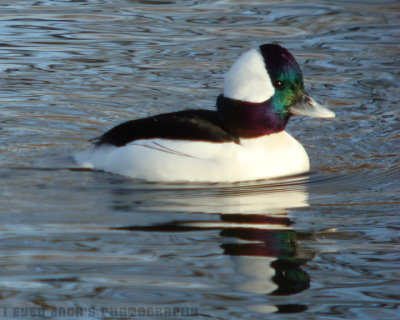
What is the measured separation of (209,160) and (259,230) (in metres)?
1.35

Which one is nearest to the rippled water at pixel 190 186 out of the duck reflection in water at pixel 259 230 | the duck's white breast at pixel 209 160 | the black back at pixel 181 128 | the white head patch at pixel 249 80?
the duck reflection in water at pixel 259 230

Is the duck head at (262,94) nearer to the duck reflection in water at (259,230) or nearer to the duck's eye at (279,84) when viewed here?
the duck's eye at (279,84)

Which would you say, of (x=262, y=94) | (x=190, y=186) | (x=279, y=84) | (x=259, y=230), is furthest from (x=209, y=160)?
(x=259, y=230)

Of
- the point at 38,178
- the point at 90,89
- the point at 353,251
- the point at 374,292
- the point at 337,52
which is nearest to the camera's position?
the point at 374,292

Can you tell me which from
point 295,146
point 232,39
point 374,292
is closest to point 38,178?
point 295,146

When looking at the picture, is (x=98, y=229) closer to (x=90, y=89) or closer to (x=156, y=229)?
(x=156, y=229)

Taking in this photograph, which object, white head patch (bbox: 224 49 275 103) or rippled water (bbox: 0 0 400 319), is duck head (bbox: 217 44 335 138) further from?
rippled water (bbox: 0 0 400 319)

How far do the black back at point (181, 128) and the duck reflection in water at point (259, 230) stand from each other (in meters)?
0.48

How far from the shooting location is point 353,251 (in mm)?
5684

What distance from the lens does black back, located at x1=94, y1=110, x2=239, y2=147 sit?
7.35 metres

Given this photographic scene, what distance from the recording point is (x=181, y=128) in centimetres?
739

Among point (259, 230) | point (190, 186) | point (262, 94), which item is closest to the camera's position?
point (259, 230)

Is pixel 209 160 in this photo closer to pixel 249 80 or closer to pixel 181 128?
pixel 181 128

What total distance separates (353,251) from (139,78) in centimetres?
527
